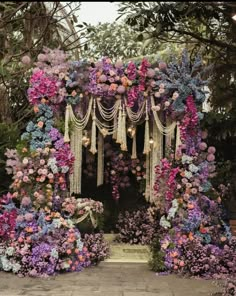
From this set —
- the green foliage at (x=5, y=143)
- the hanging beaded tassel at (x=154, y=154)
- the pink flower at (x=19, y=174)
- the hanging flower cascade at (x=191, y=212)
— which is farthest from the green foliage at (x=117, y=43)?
the pink flower at (x=19, y=174)

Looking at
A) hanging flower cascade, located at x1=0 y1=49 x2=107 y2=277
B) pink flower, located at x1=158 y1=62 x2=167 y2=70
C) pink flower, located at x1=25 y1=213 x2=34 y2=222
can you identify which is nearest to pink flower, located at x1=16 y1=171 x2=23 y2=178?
hanging flower cascade, located at x1=0 y1=49 x2=107 y2=277

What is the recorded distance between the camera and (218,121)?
23.0 ft

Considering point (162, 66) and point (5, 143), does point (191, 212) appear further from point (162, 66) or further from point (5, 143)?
point (5, 143)

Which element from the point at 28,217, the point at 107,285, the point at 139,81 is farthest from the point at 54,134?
the point at 107,285

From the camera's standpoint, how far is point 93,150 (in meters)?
5.71

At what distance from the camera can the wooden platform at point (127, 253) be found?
6047 millimetres

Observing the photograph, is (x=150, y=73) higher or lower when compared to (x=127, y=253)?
higher

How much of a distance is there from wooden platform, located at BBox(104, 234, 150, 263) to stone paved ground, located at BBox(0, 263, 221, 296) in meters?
0.48

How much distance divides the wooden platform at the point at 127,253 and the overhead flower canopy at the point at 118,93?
110 centimetres

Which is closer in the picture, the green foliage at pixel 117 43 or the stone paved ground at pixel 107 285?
the stone paved ground at pixel 107 285

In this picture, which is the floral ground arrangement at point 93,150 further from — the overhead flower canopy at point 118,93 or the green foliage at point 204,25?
the green foliage at point 204,25

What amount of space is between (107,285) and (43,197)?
126 cm

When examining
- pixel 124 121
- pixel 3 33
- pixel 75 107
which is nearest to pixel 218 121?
pixel 124 121

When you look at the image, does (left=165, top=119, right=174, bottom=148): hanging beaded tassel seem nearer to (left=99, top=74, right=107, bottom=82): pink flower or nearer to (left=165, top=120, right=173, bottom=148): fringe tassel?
(left=165, top=120, right=173, bottom=148): fringe tassel
